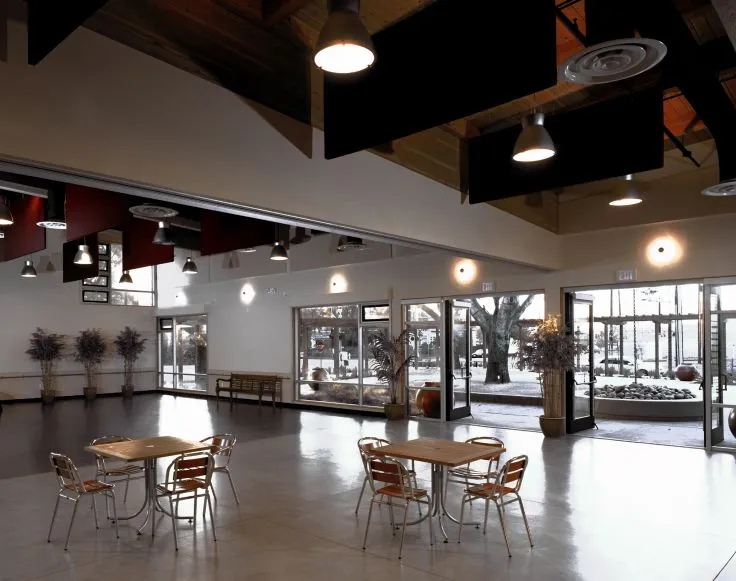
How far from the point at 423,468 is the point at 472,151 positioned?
4.22 metres

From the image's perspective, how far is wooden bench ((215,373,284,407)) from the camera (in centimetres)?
1473

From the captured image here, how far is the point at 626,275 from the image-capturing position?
9.91m

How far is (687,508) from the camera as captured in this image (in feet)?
19.2

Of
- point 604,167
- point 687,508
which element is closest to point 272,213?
point 604,167

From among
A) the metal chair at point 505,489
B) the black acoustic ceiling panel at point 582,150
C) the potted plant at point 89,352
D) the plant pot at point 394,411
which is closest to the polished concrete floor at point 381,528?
the metal chair at point 505,489

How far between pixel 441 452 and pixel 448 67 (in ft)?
10.3

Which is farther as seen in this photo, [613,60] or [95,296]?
[95,296]

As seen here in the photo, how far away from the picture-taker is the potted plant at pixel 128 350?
696 inches

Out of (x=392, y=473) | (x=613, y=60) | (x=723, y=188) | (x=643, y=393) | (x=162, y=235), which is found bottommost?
(x=643, y=393)

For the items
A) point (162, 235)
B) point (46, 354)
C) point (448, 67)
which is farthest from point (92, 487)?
point (46, 354)

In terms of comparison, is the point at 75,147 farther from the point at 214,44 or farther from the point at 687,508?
the point at 687,508

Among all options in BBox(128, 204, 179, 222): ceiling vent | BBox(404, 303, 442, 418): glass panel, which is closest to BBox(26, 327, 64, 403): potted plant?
BBox(404, 303, 442, 418): glass panel

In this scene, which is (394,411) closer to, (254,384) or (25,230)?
(254,384)

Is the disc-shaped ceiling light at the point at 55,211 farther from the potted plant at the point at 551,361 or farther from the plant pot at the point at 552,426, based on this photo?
the plant pot at the point at 552,426
